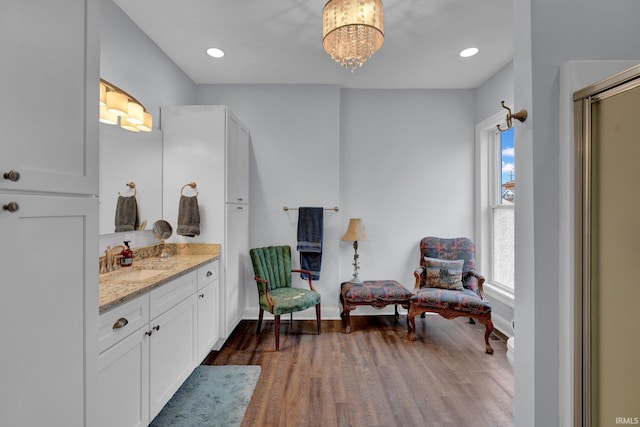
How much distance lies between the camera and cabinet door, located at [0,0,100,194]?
75 centimetres

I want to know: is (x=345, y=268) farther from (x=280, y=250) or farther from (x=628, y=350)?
(x=628, y=350)

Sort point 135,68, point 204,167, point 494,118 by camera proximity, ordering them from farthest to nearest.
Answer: point 494,118
point 204,167
point 135,68

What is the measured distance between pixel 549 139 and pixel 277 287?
2.72 meters

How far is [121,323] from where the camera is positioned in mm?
1396

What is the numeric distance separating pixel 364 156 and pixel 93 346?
3189 mm

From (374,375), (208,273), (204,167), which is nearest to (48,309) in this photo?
(208,273)

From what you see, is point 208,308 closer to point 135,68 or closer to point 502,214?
point 135,68

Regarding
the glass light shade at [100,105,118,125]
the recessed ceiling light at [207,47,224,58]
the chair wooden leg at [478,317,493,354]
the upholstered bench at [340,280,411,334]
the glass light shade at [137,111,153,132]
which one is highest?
the recessed ceiling light at [207,47,224,58]

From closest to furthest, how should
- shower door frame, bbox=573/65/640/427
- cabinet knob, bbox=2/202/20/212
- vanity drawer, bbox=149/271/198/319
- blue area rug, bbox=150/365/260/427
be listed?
cabinet knob, bbox=2/202/20/212 → shower door frame, bbox=573/65/640/427 → vanity drawer, bbox=149/271/198/319 → blue area rug, bbox=150/365/260/427

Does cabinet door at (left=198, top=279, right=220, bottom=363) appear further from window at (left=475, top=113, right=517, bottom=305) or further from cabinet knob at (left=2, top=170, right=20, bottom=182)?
window at (left=475, top=113, right=517, bottom=305)

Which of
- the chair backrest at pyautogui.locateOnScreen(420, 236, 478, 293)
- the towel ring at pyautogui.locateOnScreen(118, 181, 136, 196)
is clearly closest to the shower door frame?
the chair backrest at pyautogui.locateOnScreen(420, 236, 478, 293)

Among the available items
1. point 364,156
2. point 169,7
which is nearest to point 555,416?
point 364,156

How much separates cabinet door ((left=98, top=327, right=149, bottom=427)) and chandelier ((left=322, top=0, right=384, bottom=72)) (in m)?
2.06

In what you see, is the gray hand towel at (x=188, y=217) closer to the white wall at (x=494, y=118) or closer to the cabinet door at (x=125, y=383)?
the cabinet door at (x=125, y=383)
